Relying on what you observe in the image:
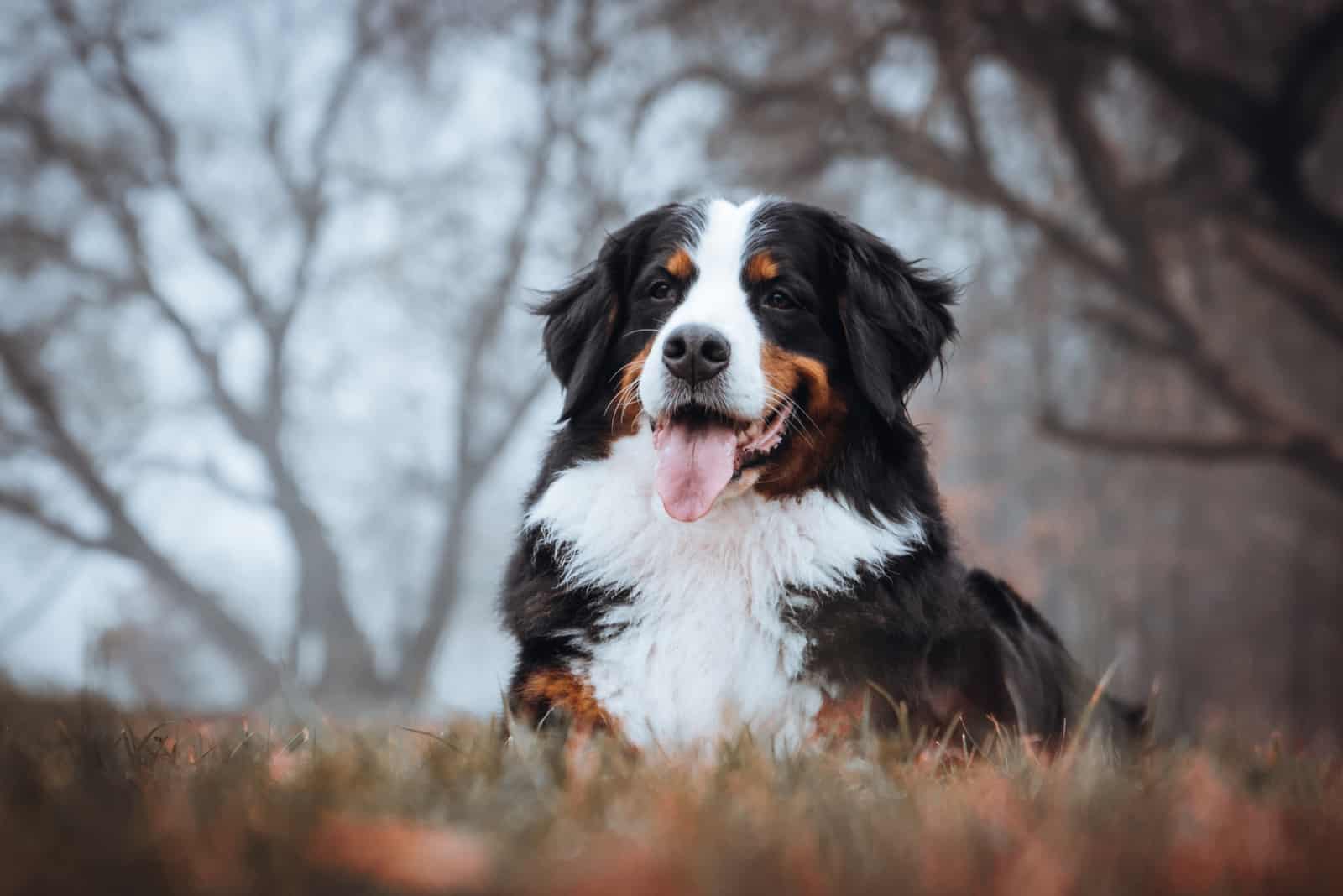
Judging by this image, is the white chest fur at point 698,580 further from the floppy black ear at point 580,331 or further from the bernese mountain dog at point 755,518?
the floppy black ear at point 580,331

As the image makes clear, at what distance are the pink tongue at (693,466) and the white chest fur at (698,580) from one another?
0.35 ft

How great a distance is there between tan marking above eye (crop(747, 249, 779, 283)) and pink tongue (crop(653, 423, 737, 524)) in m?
0.51

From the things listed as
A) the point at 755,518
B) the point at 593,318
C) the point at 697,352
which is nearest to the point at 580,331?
the point at 593,318

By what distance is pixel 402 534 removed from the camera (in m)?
17.9

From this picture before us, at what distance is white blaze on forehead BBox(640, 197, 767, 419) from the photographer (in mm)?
3336

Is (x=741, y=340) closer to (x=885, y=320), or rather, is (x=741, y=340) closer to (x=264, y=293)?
(x=885, y=320)

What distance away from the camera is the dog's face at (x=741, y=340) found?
337cm

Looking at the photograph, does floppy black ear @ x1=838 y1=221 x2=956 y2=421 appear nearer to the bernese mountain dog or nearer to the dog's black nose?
the bernese mountain dog

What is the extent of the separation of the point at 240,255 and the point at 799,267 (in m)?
13.2

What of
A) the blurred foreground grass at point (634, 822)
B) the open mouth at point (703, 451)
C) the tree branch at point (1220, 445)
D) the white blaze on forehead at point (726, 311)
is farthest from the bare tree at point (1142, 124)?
the blurred foreground grass at point (634, 822)

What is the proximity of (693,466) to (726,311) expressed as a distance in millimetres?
474

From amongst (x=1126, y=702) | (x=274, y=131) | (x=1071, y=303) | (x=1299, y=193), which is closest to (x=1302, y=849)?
(x=1126, y=702)

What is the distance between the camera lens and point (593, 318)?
393 cm

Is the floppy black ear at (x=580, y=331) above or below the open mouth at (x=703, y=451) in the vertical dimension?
above
